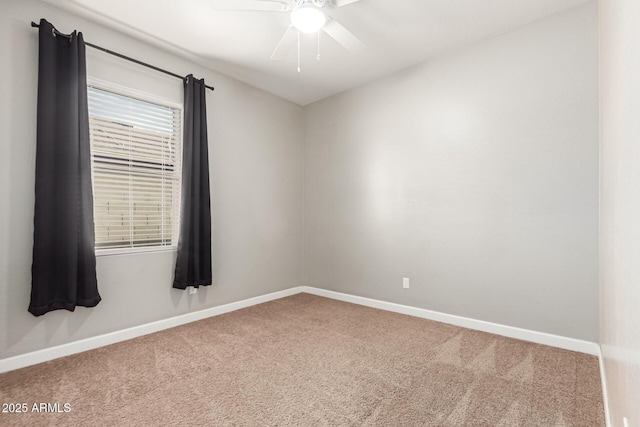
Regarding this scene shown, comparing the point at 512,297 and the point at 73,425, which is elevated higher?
the point at 512,297

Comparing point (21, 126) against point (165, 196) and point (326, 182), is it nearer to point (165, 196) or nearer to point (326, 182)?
point (165, 196)

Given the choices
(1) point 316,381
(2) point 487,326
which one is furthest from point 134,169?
(2) point 487,326

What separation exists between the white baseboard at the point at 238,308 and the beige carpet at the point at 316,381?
0.29ft

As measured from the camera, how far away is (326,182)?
172 inches

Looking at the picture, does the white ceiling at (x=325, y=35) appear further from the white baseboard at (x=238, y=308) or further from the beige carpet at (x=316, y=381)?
the beige carpet at (x=316, y=381)

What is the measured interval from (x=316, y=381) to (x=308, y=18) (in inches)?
97.3

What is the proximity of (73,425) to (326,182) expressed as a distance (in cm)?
340

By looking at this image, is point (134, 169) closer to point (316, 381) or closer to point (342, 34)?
point (342, 34)

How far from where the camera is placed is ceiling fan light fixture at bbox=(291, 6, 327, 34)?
2174 millimetres

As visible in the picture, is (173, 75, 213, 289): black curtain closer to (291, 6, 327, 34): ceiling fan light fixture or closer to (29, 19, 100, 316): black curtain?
(29, 19, 100, 316): black curtain

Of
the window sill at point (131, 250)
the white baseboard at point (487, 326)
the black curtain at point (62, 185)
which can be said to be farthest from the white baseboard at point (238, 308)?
the window sill at point (131, 250)

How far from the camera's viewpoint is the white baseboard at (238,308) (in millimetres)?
2361

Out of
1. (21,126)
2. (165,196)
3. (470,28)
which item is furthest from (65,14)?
(470,28)

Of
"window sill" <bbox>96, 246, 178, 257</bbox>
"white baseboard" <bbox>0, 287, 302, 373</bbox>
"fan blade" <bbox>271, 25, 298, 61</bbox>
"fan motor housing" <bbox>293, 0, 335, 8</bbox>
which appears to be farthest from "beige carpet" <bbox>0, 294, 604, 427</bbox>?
"fan motor housing" <bbox>293, 0, 335, 8</bbox>
